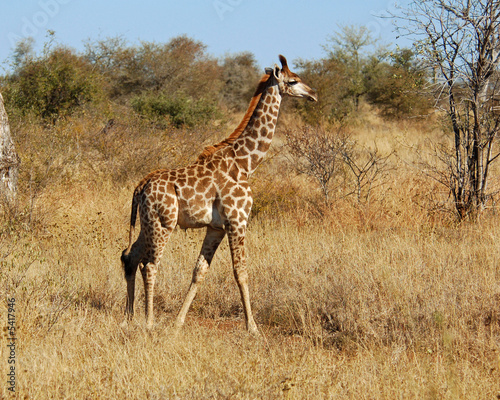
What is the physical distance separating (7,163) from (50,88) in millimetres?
8901

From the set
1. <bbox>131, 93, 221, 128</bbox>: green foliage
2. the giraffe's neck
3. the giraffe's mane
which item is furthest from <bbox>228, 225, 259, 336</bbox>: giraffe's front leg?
<bbox>131, 93, 221, 128</bbox>: green foliage

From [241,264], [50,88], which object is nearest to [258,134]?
[241,264]

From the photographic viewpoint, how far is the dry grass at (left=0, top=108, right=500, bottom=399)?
4.03m

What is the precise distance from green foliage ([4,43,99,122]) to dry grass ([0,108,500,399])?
6.98m

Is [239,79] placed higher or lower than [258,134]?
higher

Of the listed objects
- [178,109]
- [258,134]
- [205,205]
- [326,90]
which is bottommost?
[205,205]

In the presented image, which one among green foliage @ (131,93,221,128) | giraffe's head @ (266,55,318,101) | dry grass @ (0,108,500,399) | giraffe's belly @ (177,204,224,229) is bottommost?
dry grass @ (0,108,500,399)

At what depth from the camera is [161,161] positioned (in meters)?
12.1

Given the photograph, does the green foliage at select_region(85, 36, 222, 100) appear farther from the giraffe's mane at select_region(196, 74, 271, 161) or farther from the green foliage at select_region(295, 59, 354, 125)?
the giraffe's mane at select_region(196, 74, 271, 161)

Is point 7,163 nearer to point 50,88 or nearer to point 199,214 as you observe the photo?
point 199,214

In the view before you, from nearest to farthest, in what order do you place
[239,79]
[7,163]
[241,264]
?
[241,264] → [7,163] → [239,79]

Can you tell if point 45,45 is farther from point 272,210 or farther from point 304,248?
point 304,248

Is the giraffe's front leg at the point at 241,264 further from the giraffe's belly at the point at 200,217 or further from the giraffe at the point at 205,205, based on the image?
the giraffe's belly at the point at 200,217

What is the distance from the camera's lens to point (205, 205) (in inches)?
219
